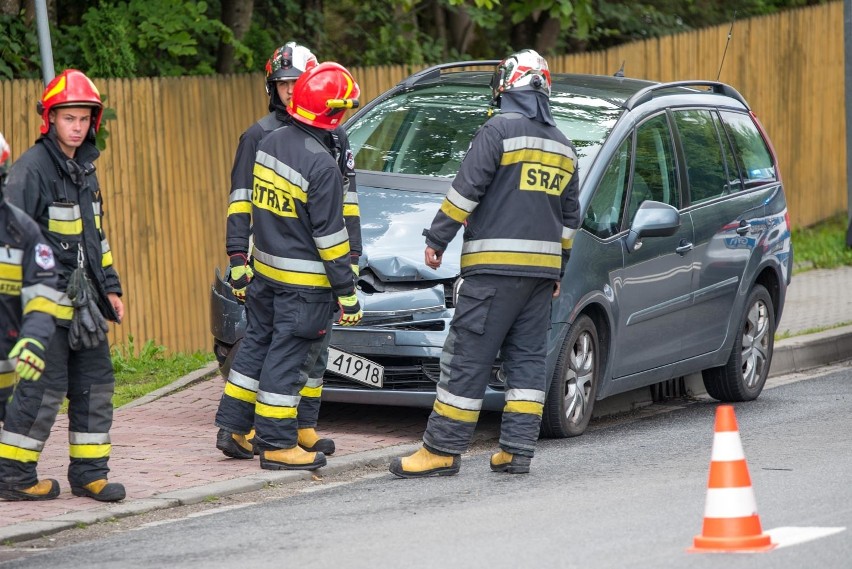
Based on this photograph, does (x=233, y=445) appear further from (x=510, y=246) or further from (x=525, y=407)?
(x=510, y=246)

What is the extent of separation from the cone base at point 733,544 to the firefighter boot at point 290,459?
2.40 meters

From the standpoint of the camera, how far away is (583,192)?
866cm

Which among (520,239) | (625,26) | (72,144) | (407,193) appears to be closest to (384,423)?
(407,193)

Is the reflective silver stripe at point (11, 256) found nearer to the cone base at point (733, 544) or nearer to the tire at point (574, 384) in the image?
the cone base at point (733, 544)

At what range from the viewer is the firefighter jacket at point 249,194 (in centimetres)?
790

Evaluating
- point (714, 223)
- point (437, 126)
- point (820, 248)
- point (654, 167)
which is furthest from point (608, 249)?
point (820, 248)

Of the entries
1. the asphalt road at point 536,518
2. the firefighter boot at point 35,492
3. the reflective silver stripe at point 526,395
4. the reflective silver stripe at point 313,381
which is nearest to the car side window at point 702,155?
the asphalt road at point 536,518

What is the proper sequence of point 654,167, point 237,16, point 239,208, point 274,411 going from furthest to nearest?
point 237,16 < point 654,167 < point 239,208 < point 274,411

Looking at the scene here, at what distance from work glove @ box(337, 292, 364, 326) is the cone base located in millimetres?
2357

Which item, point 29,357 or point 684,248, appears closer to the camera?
point 29,357

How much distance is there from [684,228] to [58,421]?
3.71 meters

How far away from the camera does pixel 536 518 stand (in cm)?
647

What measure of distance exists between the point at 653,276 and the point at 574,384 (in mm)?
913

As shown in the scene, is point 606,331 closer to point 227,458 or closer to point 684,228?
point 684,228
